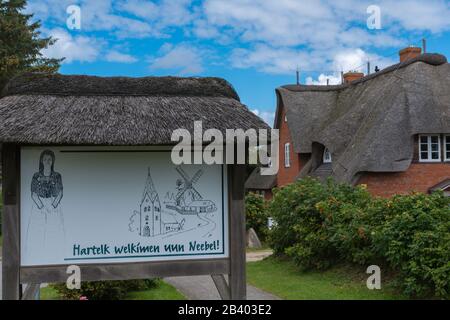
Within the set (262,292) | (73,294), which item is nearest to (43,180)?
(73,294)

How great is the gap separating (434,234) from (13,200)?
24.1ft

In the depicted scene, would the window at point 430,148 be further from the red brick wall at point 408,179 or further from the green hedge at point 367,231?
the green hedge at point 367,231

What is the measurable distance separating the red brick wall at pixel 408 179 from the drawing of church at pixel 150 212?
16716mm

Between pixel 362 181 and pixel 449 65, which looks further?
pixel 449 65

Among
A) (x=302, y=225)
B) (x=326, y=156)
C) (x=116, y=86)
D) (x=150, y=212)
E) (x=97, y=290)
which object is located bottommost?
(x=97, y=290)

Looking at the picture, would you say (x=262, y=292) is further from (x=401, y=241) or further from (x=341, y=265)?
(x=401, y=241)

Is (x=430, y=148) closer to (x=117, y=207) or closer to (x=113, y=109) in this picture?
(x=113, y=109)

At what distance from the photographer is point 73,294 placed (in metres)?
10.7

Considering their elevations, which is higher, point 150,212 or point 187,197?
point 187,197

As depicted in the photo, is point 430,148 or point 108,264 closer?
point 108,264

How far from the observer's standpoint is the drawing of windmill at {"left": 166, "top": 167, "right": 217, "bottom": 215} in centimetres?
754

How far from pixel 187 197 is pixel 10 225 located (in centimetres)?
240

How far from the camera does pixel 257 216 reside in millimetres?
23203

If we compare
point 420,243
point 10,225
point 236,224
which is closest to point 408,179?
point 420,243
